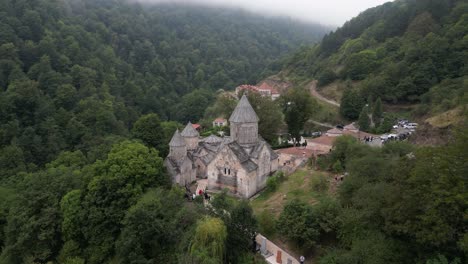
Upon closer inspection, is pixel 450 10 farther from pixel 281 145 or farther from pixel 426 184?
pixel 426 184

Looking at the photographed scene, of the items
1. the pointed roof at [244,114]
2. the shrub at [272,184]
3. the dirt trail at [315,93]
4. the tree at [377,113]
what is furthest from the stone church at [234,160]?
the dirt trail at [315,93]

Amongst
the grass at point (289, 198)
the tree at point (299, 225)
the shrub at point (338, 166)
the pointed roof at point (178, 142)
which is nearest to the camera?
the tree at point (299, 225)

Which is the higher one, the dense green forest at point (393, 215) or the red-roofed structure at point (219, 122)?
the dense green forest at point (393, 215)

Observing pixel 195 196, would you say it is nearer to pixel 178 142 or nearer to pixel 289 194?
pixel 178 142

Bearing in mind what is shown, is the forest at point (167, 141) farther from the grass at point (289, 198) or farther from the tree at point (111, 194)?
the grass at point (289, 198)

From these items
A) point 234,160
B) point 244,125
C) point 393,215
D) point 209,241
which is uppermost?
point 393,215

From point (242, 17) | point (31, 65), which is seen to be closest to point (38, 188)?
point (31, 65)

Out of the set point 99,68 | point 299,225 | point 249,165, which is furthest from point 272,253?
point 99,68

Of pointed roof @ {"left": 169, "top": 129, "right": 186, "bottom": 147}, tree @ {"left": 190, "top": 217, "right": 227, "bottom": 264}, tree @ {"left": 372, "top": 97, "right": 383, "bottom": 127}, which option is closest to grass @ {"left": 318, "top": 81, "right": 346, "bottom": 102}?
tree @ {"left": 372, "top": 97, "right": 383, "bottom": 127}
